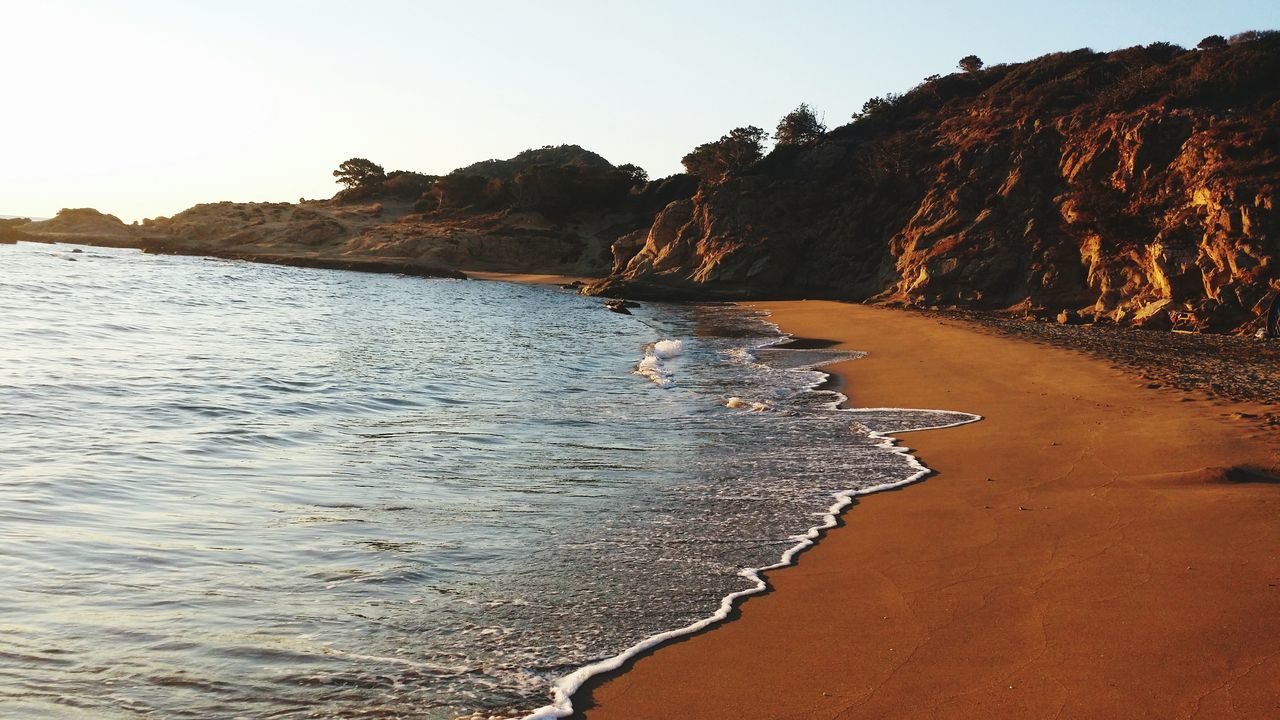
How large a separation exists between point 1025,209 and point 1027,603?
115 ft

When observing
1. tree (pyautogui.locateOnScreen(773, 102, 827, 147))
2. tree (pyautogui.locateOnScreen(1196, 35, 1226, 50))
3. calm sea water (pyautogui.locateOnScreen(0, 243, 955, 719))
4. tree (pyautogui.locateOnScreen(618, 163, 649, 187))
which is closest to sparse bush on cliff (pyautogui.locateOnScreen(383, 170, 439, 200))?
tree (pyautogui.locateOnScreen(618, 163, 649, 187))

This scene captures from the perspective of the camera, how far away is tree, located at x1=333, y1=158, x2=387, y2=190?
3925 inches

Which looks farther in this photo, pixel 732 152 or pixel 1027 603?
pixel 732 152

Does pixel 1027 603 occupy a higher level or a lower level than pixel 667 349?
lower

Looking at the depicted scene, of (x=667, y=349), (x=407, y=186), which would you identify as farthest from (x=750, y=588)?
(x=407, y=186)

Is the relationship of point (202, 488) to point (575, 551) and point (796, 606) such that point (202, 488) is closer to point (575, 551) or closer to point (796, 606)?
point (575, 551)

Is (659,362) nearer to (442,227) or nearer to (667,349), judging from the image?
(667,349)

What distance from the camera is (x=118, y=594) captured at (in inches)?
225

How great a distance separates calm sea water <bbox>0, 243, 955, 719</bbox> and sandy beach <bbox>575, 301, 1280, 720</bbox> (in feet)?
1.96

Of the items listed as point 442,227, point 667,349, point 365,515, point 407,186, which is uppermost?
point 407,186

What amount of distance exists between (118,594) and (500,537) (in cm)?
267

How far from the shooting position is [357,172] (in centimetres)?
10094

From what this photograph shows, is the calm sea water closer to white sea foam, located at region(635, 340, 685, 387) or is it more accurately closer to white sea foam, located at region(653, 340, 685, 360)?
white sea foam, located at region(635, 340, 685, 387)

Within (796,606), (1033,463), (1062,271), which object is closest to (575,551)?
(796,606)
